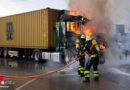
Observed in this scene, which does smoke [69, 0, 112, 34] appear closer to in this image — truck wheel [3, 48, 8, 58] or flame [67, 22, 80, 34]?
flame [67, 22, 80, 34]

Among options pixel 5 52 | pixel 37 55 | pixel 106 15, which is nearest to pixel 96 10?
pixel 106 15

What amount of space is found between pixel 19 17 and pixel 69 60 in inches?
285

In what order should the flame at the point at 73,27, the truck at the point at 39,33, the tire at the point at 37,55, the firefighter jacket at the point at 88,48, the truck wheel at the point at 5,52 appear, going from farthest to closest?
the truck wheel at the point at 5,52, the tire at the point at 37,55, the truck at the point at 39,33, the flame at the point at 73,27, the firefighter jacket at the point at 88,48

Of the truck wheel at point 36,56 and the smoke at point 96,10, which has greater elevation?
the smoke at point 96,10

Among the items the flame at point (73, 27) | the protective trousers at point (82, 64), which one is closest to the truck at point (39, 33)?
the flame at point (73, 27)

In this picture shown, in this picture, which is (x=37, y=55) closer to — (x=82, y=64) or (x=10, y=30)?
(x=10, y=30)

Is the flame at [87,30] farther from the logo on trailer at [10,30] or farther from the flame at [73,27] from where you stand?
the logo on trailer at [10,30]

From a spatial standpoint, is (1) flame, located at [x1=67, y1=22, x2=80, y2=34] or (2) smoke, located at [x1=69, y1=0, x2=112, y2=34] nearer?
(1) flame, located at [x1=67, y1=22, x2=80, y2=34]

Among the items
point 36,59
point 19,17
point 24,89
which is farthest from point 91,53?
point 19,17

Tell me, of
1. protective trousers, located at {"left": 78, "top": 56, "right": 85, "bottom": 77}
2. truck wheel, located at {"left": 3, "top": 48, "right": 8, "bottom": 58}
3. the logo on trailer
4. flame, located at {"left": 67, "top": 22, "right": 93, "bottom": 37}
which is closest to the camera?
protective trousers, located at {"left": 78, "top": 56, "right": 85, "bottom": 77}

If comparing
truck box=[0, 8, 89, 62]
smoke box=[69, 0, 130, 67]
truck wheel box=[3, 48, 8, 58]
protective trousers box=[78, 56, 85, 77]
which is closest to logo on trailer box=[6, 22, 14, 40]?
truck box=[0, 8, 89, 62]

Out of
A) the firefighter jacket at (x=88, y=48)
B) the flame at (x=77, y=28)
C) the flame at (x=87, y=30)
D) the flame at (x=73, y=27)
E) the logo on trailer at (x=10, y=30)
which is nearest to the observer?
the firefighter jacket at (x=88, y=48)

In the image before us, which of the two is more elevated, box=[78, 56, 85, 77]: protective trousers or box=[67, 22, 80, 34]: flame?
box=[67, 22, 80, 34]: flame

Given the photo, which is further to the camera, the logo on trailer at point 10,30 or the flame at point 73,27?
the logo on trailer at point 10,30
